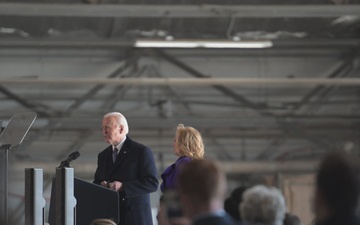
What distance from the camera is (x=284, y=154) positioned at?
40.2ft

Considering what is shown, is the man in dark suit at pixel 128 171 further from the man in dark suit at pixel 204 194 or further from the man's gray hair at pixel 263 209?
the man in dark suit at pixel 204 194

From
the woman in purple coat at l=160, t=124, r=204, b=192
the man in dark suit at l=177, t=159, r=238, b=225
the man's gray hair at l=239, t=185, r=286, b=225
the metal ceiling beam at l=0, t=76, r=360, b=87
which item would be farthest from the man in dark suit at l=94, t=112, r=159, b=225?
the metal ceiling beam at l=0, t=76, r=360, b=87

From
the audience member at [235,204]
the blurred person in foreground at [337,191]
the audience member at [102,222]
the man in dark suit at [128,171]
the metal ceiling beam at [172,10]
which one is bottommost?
the audience member at [102,222]

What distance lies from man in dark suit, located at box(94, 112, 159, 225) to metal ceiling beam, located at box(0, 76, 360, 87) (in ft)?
19.3

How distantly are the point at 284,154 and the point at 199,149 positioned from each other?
7.29m

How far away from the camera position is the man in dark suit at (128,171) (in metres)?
5.38

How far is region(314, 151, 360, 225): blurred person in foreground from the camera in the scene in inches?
95.7

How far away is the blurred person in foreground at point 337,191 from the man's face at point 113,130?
10.2 feet

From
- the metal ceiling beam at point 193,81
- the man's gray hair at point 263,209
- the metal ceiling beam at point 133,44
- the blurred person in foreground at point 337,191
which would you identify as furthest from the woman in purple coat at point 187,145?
the metal ceiling beam at point 133,44

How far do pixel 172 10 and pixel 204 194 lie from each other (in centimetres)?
776

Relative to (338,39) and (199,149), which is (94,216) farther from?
(338,39)

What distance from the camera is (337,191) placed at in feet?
7.97

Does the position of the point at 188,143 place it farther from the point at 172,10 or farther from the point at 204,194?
the point at 172,10

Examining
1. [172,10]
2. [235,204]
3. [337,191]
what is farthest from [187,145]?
[172,10]
